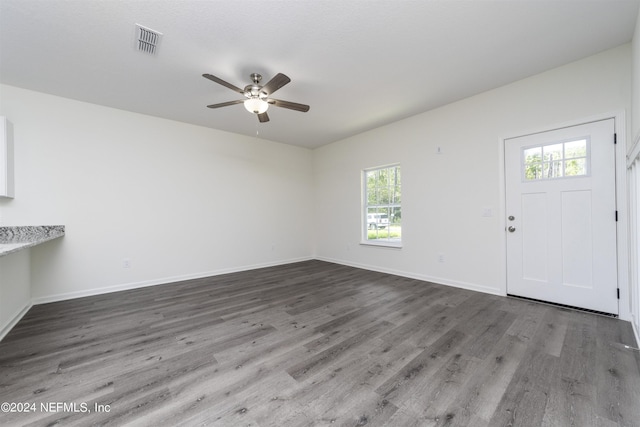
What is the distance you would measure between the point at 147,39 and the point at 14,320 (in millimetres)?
3216

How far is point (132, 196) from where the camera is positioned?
3873 millimetres

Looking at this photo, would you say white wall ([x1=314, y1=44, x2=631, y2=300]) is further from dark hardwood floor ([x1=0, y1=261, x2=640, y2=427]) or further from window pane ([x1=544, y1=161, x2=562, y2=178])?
dark hardwood floor ([x1=0, y1=261, x2=640, y2=427])

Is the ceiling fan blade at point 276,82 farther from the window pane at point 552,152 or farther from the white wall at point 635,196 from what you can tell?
the window pane at point 552,152

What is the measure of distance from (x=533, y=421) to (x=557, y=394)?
1.21 feet

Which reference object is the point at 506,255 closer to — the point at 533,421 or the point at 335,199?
the point at 533,421

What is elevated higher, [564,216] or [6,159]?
[6,159]

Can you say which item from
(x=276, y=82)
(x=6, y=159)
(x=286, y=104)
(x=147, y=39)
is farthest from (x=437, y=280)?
(x=6, y=159)

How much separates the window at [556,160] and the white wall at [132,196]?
4374 millimetres

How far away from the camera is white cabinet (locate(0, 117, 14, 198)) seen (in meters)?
2.81

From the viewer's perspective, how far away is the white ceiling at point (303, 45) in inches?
77.7

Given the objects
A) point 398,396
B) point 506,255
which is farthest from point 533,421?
point 506,255

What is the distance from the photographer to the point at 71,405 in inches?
57.5

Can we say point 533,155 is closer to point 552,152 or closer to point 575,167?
point 552,152

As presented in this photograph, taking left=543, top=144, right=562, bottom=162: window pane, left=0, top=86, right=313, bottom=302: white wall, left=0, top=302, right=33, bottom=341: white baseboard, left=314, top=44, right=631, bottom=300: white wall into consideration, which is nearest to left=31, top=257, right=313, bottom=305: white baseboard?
left=0, top=86, right=313, bottom=302: white wall
